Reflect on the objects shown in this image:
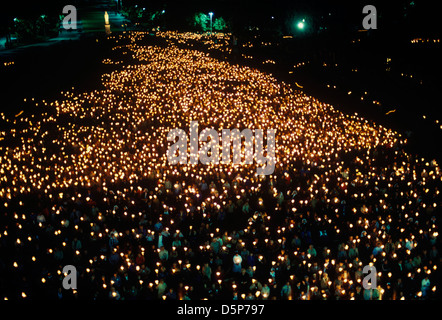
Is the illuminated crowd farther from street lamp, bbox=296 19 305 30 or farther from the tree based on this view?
the tree

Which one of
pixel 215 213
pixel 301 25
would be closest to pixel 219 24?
pixel 301 25

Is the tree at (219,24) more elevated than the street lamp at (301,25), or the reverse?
the tree at (219,24)

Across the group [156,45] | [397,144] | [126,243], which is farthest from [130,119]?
[156,45]

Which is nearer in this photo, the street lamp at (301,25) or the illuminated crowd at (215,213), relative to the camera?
the illuminated crowd at (215,213)

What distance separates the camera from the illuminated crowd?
25.5 ft

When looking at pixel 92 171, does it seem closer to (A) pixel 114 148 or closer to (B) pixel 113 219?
(A) pixel 114 148

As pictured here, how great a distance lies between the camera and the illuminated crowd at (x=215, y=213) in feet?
25.5

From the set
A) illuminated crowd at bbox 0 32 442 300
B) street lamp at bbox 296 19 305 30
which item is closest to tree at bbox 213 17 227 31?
street lamp at bbox 296 19 305 30

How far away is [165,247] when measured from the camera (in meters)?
8.92

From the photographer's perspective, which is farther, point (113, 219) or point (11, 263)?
point (113, 219)

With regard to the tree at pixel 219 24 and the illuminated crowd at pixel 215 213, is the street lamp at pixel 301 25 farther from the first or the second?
the tree at pixel 219 24

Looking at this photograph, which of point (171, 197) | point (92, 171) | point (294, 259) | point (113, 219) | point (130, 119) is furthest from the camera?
point (130, 119)

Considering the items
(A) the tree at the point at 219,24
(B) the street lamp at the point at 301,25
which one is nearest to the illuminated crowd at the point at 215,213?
(B) the street lamp at the point at 301,25
